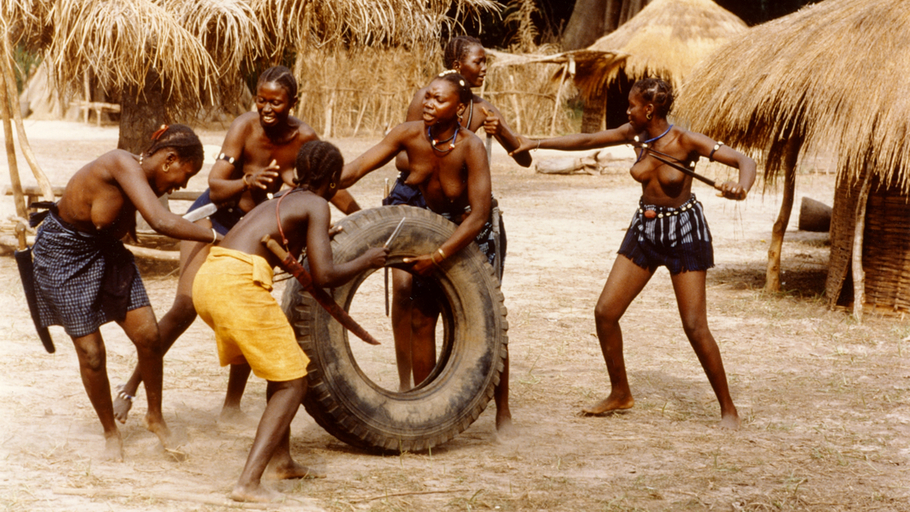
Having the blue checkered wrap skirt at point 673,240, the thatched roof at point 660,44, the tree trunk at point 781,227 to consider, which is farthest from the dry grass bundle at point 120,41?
the thatched roof at point 660,44

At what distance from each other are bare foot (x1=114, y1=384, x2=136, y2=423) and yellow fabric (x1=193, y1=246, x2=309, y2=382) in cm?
90

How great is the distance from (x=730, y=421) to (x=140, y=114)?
Answer: 667cm

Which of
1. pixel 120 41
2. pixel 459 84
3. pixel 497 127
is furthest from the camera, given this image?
pixel 120 41

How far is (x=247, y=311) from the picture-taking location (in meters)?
3.41

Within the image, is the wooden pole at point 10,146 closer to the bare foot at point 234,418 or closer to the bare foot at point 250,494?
the bare foot at point 234,418

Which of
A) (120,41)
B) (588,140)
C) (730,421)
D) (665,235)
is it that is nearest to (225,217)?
(588,140)

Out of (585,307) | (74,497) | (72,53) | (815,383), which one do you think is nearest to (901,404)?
(815,383)

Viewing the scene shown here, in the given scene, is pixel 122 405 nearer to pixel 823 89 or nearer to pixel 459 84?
pixel 459 84

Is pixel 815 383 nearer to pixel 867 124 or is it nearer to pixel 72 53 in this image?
pixel 867 124

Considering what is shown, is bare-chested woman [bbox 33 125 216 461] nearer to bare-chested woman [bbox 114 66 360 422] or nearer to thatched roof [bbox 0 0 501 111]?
bare-chested woman [bbox 114 66 360 422]

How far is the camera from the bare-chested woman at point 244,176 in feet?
13.8

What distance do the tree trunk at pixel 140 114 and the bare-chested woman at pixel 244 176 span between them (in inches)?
190

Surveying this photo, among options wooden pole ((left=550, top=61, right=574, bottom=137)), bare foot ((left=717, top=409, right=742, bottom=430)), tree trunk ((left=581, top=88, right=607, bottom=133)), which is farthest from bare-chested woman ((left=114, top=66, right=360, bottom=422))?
tree trunk ((left=581, top=88, right=607, bottom=133))

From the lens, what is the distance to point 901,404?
5059 millimetres
